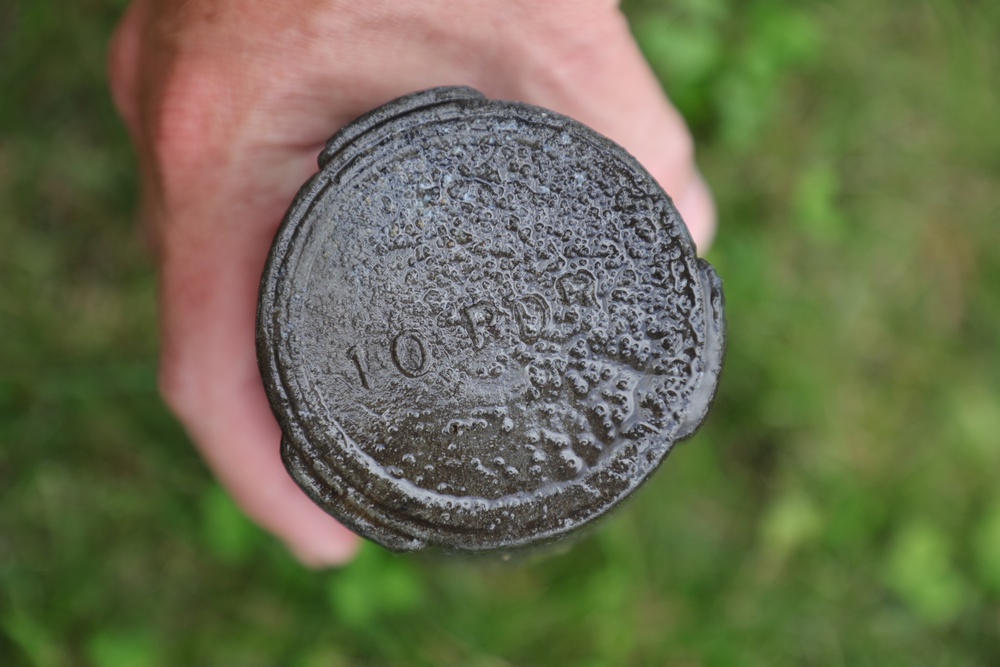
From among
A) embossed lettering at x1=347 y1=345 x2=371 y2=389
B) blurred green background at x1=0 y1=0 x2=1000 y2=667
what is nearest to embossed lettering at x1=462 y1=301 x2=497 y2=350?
embossed lettering at x1=347 y1=345 x2=371 y2=389

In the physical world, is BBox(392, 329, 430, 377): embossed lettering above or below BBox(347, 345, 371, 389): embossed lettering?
above

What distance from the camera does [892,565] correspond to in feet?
10.4

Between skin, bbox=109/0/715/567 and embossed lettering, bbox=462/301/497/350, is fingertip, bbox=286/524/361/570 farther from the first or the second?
embossed lettering, bbox=462/301/497/350

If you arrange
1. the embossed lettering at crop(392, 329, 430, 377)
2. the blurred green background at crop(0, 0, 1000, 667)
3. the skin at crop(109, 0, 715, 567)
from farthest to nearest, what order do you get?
1. the blurred green background at crop(0, 0, 1000, 667)
2. the skin at crop(109, 0, 715, 567)
3. the embossed lettering at crop(392, 329, 430, 377)

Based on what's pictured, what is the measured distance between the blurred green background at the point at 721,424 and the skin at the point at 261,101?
83 centimetres

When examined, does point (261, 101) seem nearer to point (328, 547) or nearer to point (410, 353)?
point (410, 353)

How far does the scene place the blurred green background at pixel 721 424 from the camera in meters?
2.99

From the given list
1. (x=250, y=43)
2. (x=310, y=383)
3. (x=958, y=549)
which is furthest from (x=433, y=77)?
(x=958, y=549)

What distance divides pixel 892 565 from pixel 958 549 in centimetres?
29

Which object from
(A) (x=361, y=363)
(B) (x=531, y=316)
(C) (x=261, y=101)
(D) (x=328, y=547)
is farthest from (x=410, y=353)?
(D) (x=328, y=547)

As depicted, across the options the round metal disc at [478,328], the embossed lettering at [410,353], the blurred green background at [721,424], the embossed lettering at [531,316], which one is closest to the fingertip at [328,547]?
the blurred green background at [721,424]

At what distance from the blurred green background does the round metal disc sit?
4.03 ft

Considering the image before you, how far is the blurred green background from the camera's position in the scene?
2986mm

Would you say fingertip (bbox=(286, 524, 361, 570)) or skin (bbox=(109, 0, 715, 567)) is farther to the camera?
fingertip (bbox=(286, 524, 361, 570))
